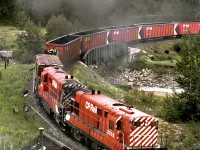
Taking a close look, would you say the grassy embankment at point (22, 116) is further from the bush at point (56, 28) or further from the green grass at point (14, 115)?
the bush at point (56, 28)

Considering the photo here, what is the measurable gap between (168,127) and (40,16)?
61510 mm

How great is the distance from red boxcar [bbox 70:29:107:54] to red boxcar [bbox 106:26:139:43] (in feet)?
5.61

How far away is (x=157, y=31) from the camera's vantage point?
228ft

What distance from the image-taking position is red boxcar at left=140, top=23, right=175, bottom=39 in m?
67.2

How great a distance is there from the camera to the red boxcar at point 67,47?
41.2 m

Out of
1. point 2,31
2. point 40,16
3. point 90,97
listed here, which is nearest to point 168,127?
point 90,97

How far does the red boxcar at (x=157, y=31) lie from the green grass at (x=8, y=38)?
2043 centimetres

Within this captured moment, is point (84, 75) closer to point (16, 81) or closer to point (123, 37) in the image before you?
point (16, 81)

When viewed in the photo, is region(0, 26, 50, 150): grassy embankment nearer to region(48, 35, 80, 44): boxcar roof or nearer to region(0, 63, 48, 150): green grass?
region(0, 63, 48, 150): green grass

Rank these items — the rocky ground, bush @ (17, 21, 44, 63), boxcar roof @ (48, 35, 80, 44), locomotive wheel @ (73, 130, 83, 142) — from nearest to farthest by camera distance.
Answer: locomotive wheel @ (73, 130, 83, 142) < boxcar roof @ (48, 35, 80, 44) < the rocky ground < bush @ (17, 21, 44, 63)

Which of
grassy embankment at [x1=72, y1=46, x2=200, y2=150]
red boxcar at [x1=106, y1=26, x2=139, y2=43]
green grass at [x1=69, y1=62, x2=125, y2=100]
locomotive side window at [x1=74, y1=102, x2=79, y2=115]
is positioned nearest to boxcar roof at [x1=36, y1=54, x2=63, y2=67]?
green grass at [x1=69, y1=62, x2=125, y2=100]

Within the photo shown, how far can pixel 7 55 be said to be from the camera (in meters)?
52.6

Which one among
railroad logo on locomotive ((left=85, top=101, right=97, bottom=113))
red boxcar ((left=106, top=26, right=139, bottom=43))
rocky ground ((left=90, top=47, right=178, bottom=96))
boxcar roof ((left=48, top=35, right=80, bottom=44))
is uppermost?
boxcar roof ((left=48, top=35, right=80, bottom=44))

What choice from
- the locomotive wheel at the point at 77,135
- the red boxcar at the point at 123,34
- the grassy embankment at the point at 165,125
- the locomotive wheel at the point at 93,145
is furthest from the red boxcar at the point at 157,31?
the locomotive wheel at the point at 93,145
